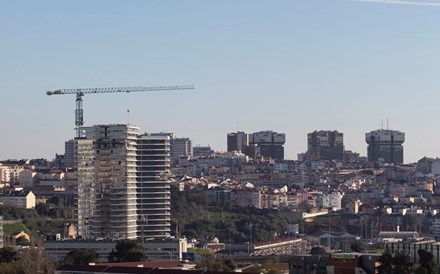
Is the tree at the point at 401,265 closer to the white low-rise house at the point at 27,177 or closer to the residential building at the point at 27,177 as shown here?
the white low-rise house at the point at 27,177

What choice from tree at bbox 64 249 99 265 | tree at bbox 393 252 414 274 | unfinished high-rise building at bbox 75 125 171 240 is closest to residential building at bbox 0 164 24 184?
unfinished high-rise building at bbox 75 125 171 240

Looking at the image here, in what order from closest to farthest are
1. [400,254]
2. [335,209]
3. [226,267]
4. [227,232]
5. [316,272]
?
[400,254] → [316,272] → [226,267] → [227,232] → [335,209]

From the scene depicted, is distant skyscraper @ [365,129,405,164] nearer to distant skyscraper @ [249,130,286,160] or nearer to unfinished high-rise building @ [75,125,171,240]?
distant skyscraper @ [249,130,286,160]

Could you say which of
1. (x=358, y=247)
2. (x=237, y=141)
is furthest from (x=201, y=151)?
(x=358, y=247)

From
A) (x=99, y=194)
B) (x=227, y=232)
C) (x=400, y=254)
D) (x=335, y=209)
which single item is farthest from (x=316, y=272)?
(x=335, y=209)

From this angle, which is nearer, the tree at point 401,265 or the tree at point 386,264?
the tree at point 401,265

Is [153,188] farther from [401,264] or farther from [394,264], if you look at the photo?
[401,264]

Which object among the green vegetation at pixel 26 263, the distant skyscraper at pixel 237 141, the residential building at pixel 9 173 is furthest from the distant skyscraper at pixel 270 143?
the green vegetation at pixel 26 263

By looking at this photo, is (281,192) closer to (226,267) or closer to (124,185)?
(124,185)
